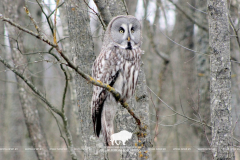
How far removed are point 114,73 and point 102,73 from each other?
17 centimetres

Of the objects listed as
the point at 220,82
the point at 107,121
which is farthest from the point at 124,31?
the point at 220,82

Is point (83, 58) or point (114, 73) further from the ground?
point (83, 58)

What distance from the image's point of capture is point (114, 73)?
13.3 ft

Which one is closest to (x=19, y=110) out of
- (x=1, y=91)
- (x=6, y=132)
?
(x=1, y=91)

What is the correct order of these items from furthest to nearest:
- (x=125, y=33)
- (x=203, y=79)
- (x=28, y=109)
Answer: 1. (x=203, y=79)
2. (x=28, y=109)
3. (x=125, y=33)

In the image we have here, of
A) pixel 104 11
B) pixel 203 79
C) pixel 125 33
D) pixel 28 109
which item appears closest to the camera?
pixel 104 11

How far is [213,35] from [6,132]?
34.7 ft

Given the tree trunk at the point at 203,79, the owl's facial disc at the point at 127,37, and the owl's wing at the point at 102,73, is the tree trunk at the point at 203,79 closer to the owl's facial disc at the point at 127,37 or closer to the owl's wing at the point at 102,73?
the owl's facial disc at the point at 127,37

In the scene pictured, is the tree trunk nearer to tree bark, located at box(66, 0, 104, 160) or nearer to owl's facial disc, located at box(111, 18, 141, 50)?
owl's facial disc, located at box(111, 18, 141, 50)

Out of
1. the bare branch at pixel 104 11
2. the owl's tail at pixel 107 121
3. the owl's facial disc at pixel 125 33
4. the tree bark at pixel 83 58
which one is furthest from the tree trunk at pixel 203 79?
the tree bark at pixel 83 58

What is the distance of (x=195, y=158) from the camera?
10.9 meters

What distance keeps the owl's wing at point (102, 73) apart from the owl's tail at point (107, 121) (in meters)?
0.16

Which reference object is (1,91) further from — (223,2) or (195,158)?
(223,2)

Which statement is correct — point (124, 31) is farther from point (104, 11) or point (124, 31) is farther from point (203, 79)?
point (203, 79)
